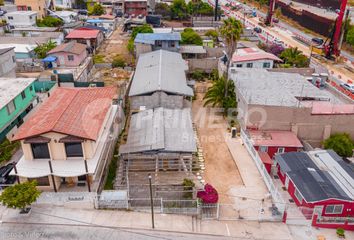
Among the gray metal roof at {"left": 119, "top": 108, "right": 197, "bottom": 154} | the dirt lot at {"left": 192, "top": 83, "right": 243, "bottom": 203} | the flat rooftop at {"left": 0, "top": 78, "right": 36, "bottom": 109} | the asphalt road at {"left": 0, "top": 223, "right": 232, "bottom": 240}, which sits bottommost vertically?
the asphalt road at {"left": 0, "top": 223, "right": 232, "bottom": 240}

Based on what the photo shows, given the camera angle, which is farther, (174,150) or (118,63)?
(118,63)

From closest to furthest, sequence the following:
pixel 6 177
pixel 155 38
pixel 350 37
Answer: pixel 6 177, pixel 155 38, pixel 350 37

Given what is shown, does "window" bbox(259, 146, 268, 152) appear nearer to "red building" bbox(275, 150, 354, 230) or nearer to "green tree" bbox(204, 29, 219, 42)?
"red building" bbox(275, 150, 354, 230)

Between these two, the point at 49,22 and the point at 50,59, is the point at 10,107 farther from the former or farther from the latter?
the point at 49,22

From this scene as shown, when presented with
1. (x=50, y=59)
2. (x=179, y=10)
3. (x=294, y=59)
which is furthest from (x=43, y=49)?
(x=179, y=10)

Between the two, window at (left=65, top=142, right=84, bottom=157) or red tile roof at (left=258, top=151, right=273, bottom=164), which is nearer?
window at (left=65, top=142, right=84, bottom=157)

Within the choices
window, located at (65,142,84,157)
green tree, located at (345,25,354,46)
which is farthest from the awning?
green tree, located at (345,25,354,46)
